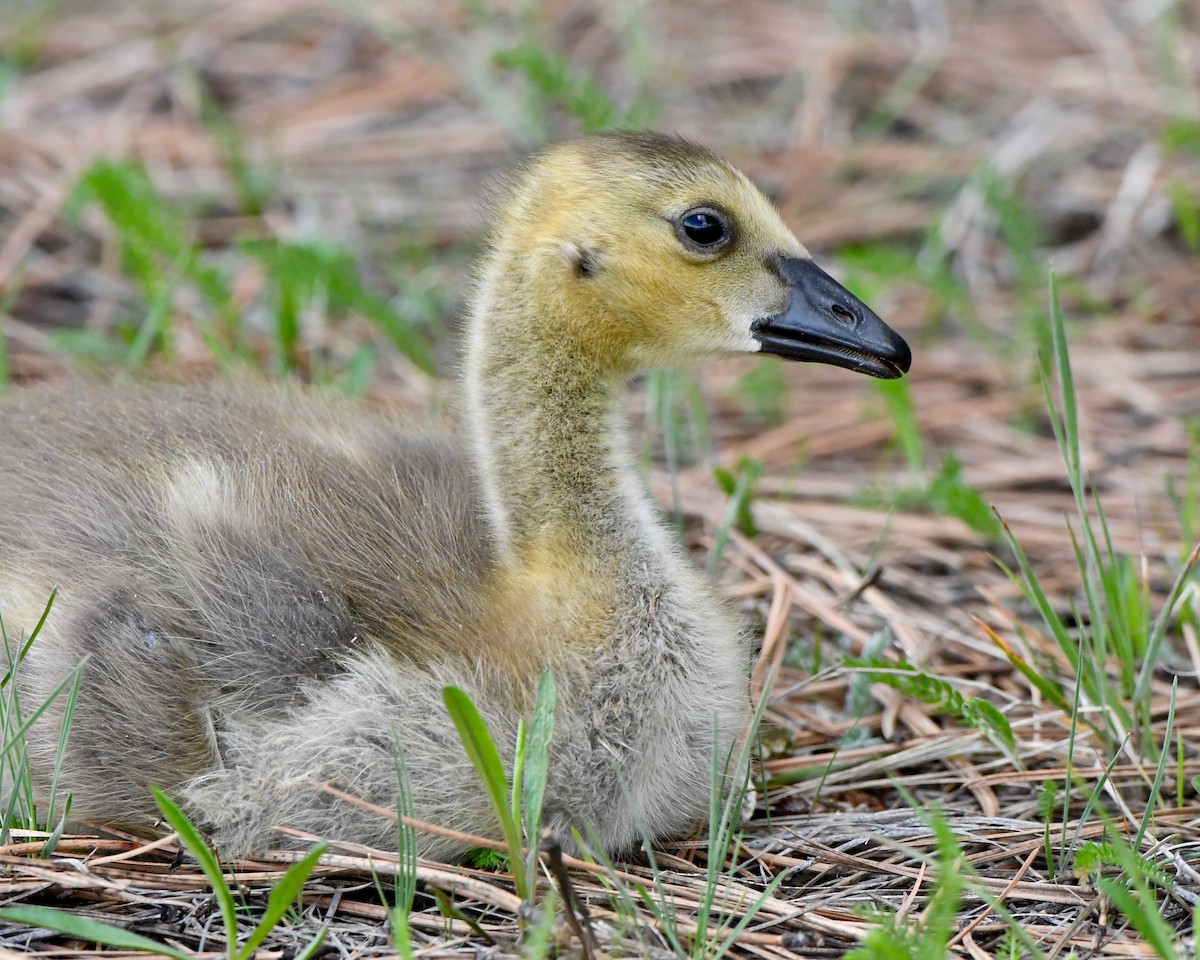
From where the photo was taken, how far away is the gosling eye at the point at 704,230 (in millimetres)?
2811

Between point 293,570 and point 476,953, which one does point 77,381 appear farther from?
point 476,953

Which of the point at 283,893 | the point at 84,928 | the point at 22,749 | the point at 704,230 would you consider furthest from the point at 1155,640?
the point at 22,749

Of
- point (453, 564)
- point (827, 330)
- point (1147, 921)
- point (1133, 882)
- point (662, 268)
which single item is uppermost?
point (662, 268)

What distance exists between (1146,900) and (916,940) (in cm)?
30

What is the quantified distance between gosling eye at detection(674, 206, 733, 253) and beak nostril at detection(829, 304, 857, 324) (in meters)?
0.23

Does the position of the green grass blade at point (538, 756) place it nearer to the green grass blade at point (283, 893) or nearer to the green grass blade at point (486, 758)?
the green grass blade at point (486, 758)

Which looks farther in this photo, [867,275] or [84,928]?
[867,275]

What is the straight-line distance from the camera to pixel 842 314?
9.39 feet

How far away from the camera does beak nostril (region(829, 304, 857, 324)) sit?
2857mm

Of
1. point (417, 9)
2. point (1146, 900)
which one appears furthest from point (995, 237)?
point (1146, 900)

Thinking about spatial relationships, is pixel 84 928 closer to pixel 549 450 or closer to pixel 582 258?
pixel 549 450

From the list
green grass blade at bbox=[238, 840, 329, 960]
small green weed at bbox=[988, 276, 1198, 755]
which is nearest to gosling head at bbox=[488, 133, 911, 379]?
small green weed at bbox=[988, 276, 1198, 755]

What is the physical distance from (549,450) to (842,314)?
0.60 m

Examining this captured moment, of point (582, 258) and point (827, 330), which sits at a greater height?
point (582, 258)
